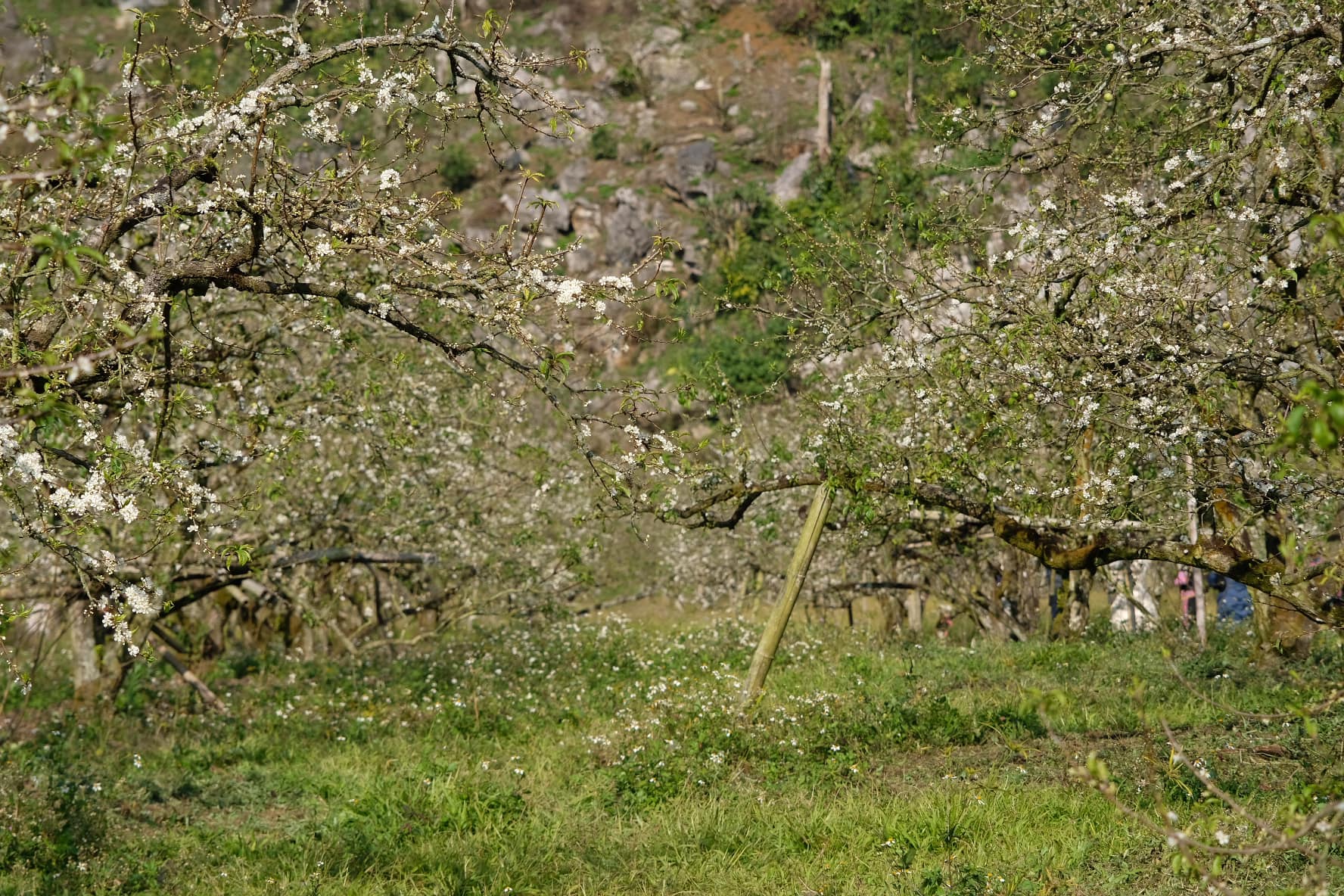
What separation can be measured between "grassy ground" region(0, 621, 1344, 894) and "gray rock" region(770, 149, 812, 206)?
98.1 feet

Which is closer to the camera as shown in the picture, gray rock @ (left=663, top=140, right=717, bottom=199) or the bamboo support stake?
the bamboo support stake

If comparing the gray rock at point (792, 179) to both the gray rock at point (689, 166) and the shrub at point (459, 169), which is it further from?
the shrub at point (459, 169)

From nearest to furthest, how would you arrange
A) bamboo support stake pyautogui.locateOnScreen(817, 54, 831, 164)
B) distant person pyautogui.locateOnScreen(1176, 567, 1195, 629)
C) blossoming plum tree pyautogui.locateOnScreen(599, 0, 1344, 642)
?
1. blossoming plum tree pyautogui.locateOnScreen(599, 0, 1344, 642)
2. distant person pyautogui.locateOnScreen(1176, 567, 1195, 629)
3. bamboo support stake pyautogui.locateOnScreen(817, 54, 831, 164)

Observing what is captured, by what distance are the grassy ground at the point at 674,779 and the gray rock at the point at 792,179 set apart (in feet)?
98.1

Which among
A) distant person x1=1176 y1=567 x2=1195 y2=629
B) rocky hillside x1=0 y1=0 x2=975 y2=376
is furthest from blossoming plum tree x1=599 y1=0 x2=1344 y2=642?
rocky hillside x1=0 y1=0 x2=975 y2=376

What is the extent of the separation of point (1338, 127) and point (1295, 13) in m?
0.96

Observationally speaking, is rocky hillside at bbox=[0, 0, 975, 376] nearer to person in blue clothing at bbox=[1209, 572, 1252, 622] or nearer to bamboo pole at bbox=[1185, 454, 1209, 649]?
person in blue clothing at bbox=[1209, 572, 1252, 622]

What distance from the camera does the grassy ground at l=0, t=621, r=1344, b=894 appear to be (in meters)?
5.90

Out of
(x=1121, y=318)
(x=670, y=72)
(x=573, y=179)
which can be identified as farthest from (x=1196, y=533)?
(x=670, y=72)

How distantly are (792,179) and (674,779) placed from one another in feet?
115

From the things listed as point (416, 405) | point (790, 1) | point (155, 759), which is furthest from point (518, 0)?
point (155, 759)

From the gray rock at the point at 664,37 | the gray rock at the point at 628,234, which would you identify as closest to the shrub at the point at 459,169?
the gray rock at the point at 628,234

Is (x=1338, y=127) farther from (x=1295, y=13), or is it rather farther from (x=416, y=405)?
(x=416, y=405)

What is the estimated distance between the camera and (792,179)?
130ft
